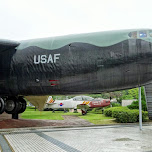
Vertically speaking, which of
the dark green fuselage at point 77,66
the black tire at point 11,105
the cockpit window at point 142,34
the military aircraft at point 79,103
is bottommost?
the military aircraft at point 79,103

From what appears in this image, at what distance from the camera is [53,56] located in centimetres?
1171

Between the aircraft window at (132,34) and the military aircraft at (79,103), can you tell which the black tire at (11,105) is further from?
the military aircraft at (79,103)

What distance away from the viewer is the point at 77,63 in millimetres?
11180

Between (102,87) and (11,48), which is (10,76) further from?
(102,87)

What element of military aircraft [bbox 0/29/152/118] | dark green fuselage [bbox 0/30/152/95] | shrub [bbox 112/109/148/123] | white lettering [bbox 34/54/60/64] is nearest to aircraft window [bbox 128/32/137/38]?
military aircraft [bbox 0/29/152/118]

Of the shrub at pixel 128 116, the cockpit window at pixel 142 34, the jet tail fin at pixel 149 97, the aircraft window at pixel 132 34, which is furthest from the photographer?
the jet tail fin at pixel 149 97

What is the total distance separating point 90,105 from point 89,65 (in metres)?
25.7

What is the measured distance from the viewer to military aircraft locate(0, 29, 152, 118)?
1052 cm

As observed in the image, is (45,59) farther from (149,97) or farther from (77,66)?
(149,97)

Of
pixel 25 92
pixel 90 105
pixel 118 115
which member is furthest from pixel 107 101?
pixel 25 92

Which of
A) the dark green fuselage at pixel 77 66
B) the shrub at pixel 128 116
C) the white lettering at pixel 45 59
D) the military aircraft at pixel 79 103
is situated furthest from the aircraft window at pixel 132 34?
the military aircraft at pixel 79 103

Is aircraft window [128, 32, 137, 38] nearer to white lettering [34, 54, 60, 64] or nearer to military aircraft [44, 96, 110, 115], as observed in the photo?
white lettering [34, 54, 60, 64]

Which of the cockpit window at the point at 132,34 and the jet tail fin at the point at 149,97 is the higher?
the cockpit window at the point at 132,34

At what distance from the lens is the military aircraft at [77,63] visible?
10516 millimetres
